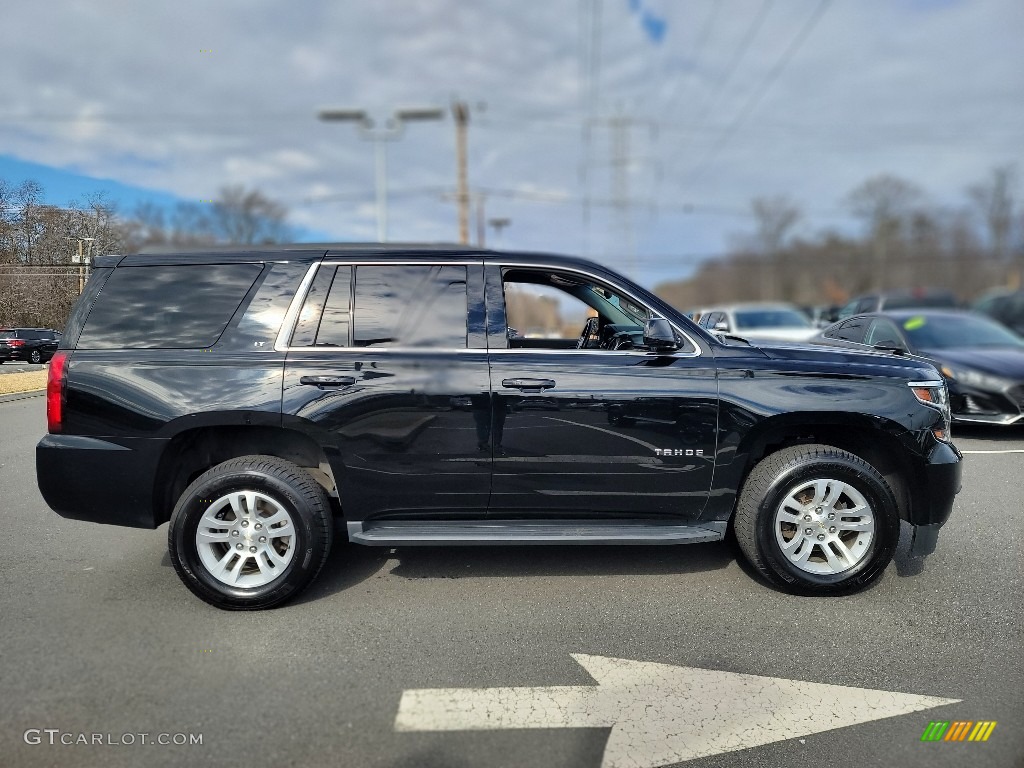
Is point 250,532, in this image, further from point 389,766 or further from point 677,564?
point 677,564

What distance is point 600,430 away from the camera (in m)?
3.45

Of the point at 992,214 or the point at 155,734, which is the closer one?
the point at 155,734

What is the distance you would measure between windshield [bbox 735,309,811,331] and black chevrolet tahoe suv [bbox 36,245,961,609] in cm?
1176

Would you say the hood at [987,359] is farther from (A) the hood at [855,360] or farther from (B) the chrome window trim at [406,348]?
(B) the chrome window trim at [406,348]

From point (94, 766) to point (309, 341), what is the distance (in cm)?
206

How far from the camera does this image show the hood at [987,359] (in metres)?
7.17

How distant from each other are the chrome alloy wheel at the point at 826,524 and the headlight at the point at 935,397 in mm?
639

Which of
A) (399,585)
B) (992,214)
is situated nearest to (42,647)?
(399,585)

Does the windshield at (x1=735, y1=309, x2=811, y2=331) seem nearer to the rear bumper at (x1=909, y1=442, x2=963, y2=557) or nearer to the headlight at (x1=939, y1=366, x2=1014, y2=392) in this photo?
the headlight at (x1=939, y1=366, x2=1014, y2=392)

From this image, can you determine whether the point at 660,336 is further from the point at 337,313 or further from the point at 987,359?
the point at 987,359

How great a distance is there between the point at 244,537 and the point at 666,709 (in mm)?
2326

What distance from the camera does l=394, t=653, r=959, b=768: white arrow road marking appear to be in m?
2.41

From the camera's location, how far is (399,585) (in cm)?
373

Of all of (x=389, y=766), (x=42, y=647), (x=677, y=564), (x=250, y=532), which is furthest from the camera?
(x=677, y=564)
